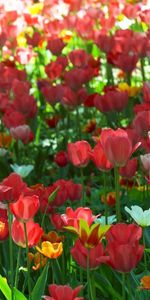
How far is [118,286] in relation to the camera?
2.33 metres

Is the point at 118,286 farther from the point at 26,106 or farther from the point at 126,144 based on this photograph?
the point at 26,106

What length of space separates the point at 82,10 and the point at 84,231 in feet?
11.2

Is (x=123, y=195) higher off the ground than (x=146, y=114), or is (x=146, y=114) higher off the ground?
(x=146, y=114)

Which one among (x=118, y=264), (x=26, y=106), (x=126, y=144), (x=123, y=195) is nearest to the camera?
(x=118, y=264)

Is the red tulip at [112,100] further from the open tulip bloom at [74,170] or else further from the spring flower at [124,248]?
the spring flower at [124,248]

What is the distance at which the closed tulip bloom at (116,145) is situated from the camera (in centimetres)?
211

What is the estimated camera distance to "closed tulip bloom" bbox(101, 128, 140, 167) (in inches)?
83.2

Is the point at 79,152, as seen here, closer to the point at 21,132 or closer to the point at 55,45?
the point at 21,132

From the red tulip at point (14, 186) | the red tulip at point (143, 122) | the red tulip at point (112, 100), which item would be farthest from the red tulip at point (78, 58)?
the red tulip at point (14, 186)

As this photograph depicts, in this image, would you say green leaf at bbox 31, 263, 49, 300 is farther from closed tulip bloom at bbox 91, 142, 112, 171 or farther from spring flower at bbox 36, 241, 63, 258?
closed tulip bloom at bbox 91, 142, 112, 171

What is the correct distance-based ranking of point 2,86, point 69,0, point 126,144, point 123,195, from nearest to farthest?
point 126,144, point 123,195, point 2,86, point 69,0

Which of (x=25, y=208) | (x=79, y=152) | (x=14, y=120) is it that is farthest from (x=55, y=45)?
(x=25, y=208)

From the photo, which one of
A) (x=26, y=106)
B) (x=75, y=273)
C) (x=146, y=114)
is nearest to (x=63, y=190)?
(x=75, y=273)

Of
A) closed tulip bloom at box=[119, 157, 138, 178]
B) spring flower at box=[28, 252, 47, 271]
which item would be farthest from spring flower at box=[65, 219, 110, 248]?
closed tulip bloom at box=[119, 157, 138, 178]
